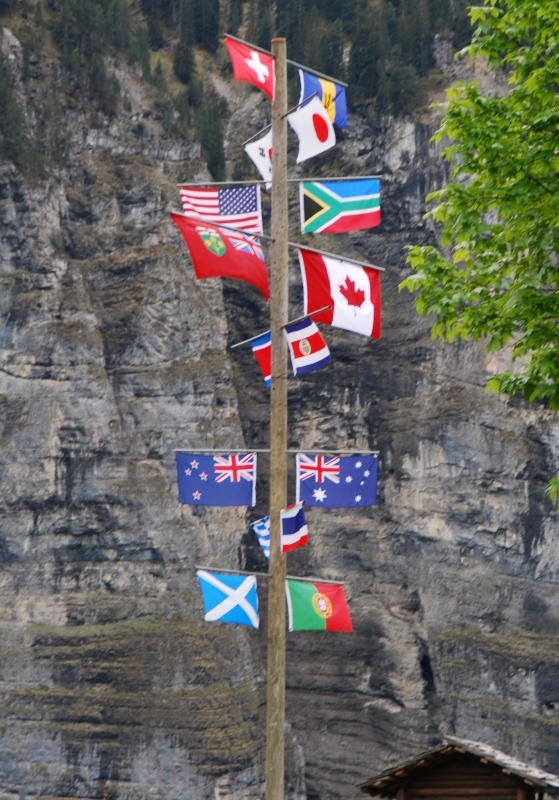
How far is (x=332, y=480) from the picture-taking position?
14.9m

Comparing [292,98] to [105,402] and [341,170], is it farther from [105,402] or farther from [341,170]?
[105,402]

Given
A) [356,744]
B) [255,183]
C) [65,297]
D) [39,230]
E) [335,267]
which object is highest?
[39,230]

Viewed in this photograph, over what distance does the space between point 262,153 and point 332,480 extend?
4635 mm

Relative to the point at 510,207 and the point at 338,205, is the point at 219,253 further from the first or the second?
the point at 510,207

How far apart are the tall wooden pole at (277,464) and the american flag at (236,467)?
4.11 ft

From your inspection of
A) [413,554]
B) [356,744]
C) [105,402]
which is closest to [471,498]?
[413,554]

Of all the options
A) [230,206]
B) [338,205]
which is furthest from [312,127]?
[230,206]

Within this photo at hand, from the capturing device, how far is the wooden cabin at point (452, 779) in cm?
1545

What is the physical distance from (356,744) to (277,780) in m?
35.2

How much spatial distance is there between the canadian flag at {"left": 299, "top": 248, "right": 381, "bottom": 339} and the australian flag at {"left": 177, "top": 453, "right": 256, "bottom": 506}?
2085mm

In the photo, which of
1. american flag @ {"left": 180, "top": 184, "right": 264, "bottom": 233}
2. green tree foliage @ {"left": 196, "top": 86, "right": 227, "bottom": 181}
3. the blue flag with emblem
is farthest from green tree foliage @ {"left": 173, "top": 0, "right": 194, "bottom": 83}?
american flag @ {"left": 180, "top": 184, "right": 264, "bottom": 233}

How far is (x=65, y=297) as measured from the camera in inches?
1991

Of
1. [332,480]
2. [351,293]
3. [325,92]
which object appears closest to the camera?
[351,293]

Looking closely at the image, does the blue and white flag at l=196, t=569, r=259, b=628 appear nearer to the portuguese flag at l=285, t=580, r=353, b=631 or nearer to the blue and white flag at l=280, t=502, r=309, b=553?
the portuguese flag at l=285, t=580, r=353, b=631
